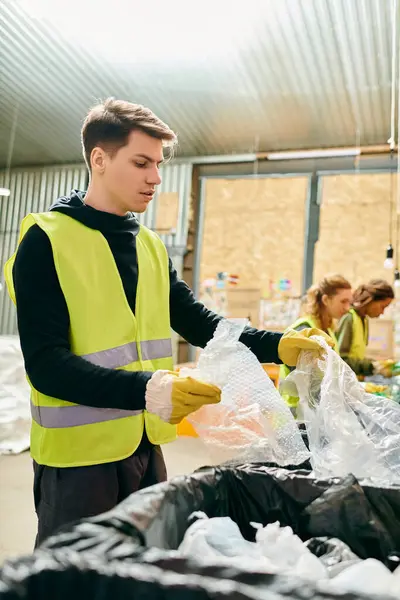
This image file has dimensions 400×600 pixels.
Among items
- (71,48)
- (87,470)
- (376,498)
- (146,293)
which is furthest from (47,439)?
(71,48)

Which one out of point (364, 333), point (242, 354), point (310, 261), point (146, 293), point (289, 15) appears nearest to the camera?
point (242, 354)

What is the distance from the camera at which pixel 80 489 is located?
121cm

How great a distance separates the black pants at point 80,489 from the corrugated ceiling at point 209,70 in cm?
320

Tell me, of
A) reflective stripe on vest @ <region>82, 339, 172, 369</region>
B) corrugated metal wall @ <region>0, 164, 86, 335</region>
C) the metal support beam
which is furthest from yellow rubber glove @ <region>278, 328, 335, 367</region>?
the metal support beam

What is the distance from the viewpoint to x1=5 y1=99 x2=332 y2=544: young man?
3.67ft

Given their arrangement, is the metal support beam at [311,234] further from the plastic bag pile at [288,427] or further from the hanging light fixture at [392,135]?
the plastic bag pile at [288,427]

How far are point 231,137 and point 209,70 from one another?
1623mm

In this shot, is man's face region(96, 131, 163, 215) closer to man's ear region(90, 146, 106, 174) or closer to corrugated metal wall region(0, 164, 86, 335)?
man's ear region(90, 146, 106, 174)

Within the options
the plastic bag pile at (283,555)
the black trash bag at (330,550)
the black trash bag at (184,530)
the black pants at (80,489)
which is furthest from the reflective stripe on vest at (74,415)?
the black trash bag at (330,550)

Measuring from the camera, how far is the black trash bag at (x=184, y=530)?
548 mm

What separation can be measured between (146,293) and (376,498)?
71 cm

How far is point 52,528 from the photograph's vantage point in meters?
1.21

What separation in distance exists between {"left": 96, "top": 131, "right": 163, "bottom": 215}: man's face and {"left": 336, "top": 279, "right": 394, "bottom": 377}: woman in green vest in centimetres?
294

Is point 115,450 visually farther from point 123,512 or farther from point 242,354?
point 123,512
